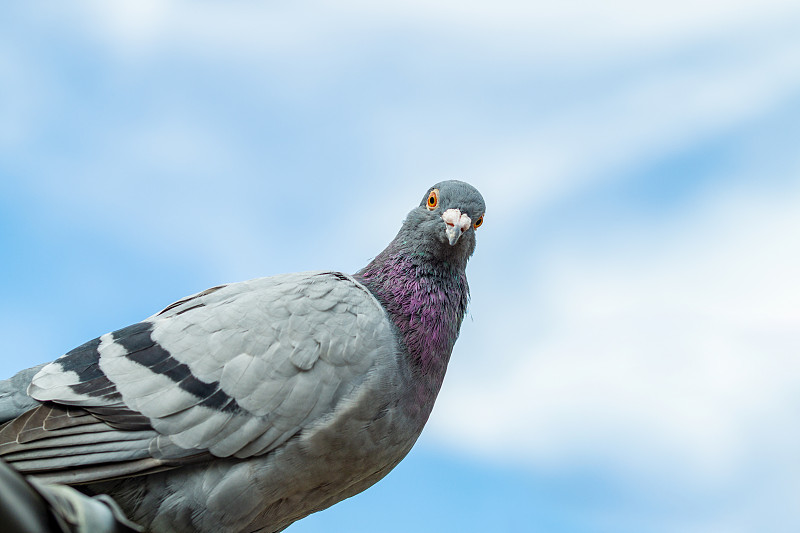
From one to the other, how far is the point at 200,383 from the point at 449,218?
189cm

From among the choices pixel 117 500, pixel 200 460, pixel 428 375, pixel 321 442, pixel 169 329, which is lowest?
pixel 117 500

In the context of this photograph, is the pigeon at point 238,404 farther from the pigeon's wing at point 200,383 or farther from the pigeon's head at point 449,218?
the pigeon's head at point 449,218

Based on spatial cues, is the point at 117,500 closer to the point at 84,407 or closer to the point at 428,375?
the point at 84,407

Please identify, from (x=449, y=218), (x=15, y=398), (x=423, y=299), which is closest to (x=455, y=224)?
(x=449, y=218)

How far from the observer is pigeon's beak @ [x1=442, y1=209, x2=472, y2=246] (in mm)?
4562

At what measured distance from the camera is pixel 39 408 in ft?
11.8

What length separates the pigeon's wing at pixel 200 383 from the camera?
3.45 meters

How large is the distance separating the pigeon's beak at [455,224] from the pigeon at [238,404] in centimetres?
46

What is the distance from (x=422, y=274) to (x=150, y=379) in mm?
1827

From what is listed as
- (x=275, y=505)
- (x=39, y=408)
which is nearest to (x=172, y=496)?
(x=275, y=505)

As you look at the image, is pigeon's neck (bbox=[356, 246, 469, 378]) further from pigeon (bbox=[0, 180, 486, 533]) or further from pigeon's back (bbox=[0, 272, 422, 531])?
pigeon's back (bbox=[0, 272, 422, 531])

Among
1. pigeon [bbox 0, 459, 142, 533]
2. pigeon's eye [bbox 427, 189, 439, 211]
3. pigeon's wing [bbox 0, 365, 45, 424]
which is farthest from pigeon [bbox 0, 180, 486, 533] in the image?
pigeon [bbox 0, 459, 142, 533]

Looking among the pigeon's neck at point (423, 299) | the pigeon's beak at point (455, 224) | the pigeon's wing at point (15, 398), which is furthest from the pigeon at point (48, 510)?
the pigeon's beak at point (455, 224)

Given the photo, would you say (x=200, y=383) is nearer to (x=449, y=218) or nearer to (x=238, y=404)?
(x=238, y=404)
